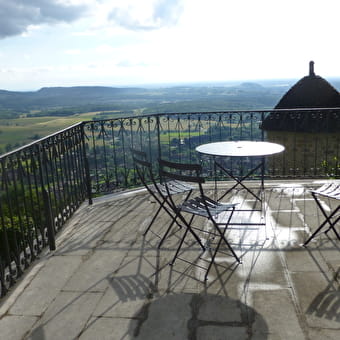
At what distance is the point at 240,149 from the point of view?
4469mm

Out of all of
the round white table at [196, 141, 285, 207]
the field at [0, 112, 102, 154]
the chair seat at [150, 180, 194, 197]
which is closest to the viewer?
the chair seat at [150, 180, 194, 197]

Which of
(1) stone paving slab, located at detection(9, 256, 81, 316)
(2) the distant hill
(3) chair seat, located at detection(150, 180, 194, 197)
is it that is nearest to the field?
(1) stone paving slab, located at detection(9, 256, 81, 316)

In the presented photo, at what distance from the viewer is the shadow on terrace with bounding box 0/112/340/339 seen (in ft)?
8.09

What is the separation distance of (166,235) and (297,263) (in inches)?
53.8

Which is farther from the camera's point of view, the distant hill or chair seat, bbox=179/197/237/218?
the distant hill

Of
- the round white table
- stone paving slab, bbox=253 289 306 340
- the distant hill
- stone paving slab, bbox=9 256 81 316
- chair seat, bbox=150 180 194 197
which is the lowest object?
stone paving slab, bbox=253 289 306 340

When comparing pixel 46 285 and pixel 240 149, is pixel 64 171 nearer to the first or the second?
pixel 46 285

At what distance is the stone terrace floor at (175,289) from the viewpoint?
7.95 ft

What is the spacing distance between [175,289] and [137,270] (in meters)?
0.51

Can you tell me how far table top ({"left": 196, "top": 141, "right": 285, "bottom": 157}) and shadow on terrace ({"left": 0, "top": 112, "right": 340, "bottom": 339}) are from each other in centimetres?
82

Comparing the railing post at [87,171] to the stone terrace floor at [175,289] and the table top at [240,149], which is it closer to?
the stone terrace floor at [175,289]

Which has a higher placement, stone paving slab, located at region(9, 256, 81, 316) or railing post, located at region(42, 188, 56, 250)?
railing post, located at region(42, 188, 56, 250)

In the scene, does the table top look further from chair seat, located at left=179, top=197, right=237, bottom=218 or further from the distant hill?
the distant hill

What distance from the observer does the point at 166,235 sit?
3.89 metres
